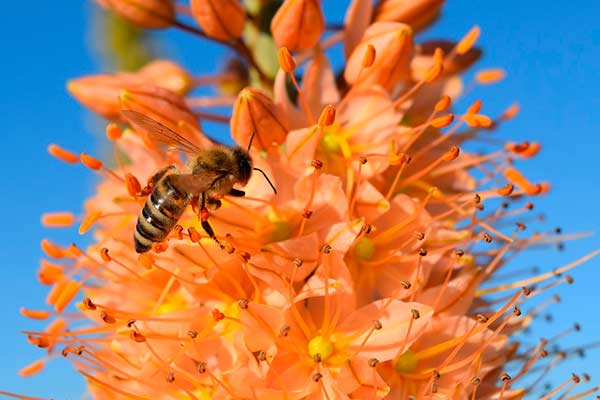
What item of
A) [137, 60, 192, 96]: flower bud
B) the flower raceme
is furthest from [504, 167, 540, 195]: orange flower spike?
[137, 60, 192, 96]: flower bud

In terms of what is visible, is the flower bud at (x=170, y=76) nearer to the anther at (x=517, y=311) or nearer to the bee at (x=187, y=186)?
the bee at (x=187, y=186)

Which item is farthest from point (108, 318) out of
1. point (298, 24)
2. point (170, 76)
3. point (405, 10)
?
point (405, 10)

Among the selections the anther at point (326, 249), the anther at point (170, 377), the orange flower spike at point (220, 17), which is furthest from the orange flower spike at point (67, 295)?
the orange flower spike at point (220, 17)

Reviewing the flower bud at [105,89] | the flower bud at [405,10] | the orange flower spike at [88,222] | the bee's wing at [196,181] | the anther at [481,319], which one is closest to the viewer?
the bee's wing at [196,181]

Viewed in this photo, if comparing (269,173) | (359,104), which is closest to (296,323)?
(269,173)

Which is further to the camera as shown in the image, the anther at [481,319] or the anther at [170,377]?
the anther at [481,319]

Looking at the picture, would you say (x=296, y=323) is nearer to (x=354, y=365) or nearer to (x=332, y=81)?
(x=354, y=365)
